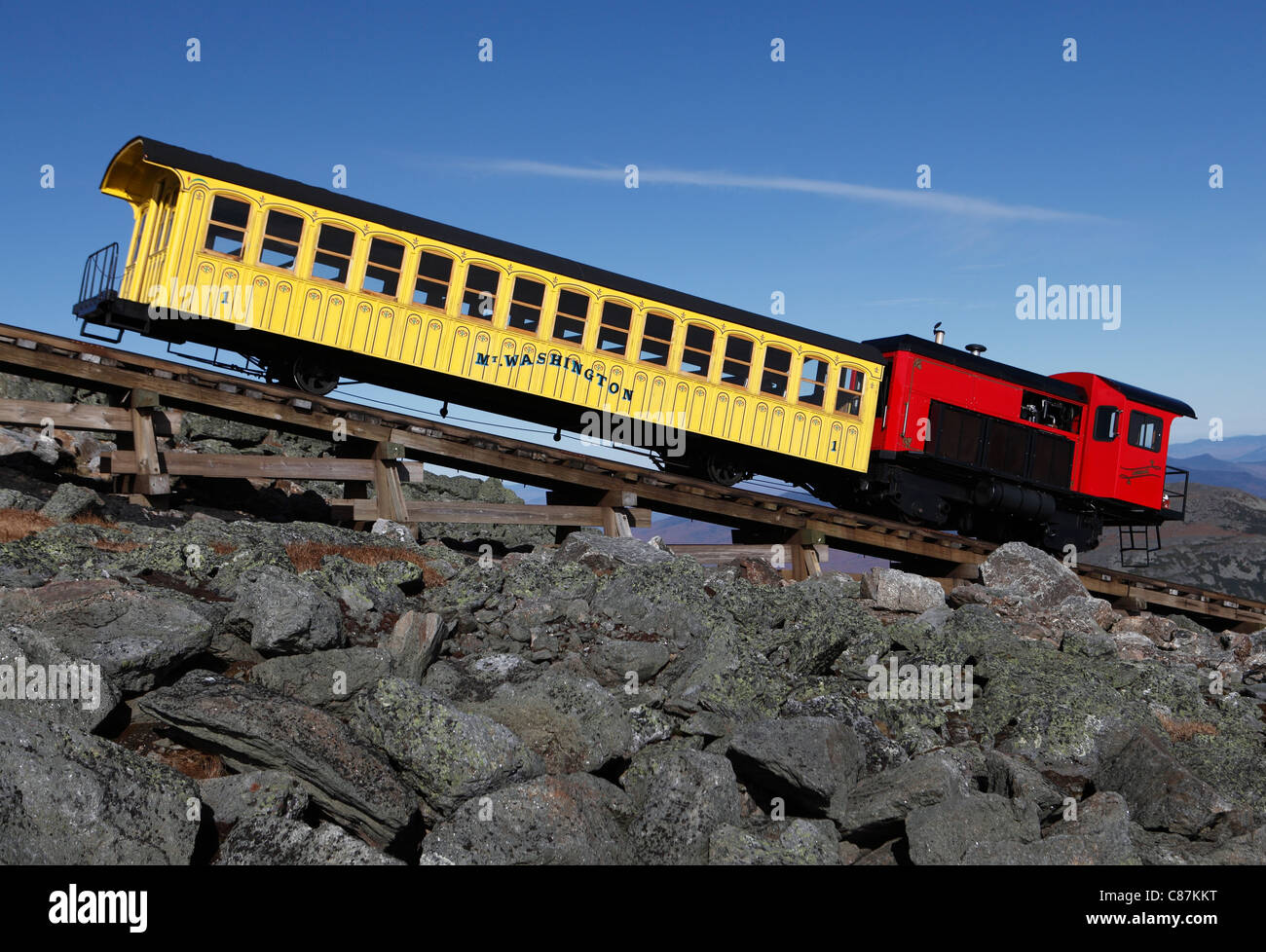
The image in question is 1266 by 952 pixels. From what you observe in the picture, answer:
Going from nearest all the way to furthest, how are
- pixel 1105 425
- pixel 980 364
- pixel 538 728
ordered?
pixel 538 728, pixel 980 364, pixel 1105 425

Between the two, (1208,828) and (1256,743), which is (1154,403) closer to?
(1256,743)

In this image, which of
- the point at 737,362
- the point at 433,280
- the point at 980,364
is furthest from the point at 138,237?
the point at 980,364

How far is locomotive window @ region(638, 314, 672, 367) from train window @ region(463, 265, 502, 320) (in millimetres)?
2561

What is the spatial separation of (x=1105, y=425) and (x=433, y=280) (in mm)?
14978

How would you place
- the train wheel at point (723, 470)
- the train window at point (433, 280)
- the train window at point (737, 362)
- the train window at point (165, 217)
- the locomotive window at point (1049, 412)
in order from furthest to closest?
the locomotive window at point (1049, 412) → the train wheel at point (723, 470) → the train window at point (737, 362) → the train window at point (433, 280) → the train window at point (165, 217)

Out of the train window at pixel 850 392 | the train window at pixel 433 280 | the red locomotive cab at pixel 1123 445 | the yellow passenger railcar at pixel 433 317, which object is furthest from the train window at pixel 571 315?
the red locomotive cab at pixel 1123 445

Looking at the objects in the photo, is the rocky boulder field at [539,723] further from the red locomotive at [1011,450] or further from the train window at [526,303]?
the red locomotive at [1011,450]

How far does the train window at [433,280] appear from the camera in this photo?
52.2 ft

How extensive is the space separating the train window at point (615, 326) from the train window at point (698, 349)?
3.45 feet

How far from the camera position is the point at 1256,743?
11461 mm

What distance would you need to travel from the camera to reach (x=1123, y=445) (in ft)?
76.3

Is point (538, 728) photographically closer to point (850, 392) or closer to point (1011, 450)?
point (850, 392)

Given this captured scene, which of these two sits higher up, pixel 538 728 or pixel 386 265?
pixel 386 265
